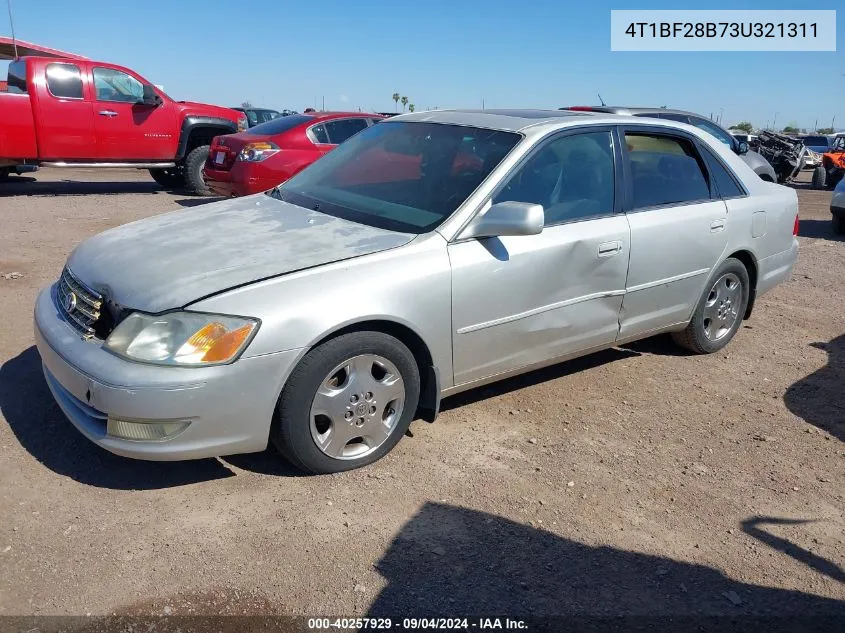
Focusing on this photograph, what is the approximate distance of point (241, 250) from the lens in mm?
3289

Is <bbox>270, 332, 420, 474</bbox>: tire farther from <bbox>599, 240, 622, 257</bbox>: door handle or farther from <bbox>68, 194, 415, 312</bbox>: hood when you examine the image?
<bbox>599, 240, 622, 257</bbox>: door handle

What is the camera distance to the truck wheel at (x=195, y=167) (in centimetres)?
1191

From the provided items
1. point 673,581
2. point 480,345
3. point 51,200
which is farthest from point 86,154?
point 673,581

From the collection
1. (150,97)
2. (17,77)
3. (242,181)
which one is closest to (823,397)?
(242,181)

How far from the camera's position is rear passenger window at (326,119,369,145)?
10195 mm

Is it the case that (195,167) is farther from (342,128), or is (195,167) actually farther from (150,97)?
(342,128)

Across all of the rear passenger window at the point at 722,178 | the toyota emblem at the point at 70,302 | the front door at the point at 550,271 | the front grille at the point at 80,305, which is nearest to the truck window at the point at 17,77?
the front grille at the point at 80,305

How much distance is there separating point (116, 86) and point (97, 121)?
66 centimetres

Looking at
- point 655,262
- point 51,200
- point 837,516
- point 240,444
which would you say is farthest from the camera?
point 51,200

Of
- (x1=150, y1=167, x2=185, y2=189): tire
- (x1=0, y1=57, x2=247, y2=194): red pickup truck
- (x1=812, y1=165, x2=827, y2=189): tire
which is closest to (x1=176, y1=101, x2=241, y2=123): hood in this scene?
(x1=0, y1=57, x2=247, y2=194): red pickup truck

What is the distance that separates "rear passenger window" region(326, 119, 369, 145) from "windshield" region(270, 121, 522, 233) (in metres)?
5.76

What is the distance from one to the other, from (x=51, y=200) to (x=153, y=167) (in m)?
1.78

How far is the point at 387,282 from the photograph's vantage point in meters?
3.17

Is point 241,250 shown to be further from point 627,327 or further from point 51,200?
point 51,200
